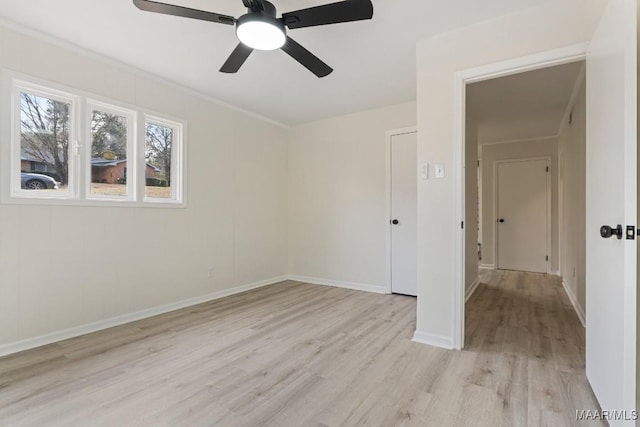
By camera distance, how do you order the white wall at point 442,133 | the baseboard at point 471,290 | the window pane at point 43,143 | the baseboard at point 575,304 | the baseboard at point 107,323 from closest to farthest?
the white wall at point 442,133
the baseboard at point 107,323
the window pane at point 43,143
the baseboard at point 575,304
the baseboard at point 471,290

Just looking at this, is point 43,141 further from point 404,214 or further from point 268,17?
point 404,214

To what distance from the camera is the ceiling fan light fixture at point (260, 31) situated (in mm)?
1712

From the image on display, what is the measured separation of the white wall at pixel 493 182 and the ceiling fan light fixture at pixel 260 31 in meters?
5.35

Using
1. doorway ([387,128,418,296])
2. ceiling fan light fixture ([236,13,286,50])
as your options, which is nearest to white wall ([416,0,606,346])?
ceiling fan light fixture ([236,13,286,50])

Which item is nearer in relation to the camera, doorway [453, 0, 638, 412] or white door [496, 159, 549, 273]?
doorway [453, 0, 638, 412]

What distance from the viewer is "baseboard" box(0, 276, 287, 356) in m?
2.34

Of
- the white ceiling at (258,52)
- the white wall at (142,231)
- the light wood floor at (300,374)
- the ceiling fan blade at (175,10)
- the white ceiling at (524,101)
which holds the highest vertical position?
the white ceiling at (258,52)

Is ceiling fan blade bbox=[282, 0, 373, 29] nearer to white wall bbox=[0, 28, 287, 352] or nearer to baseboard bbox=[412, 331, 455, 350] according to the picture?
white wall bbox=[0, 28, 287, 352]

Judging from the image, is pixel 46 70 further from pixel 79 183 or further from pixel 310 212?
pixel 310 212

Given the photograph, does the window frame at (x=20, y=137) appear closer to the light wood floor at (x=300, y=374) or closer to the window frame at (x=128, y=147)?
the window frame at (x=128, y=147)

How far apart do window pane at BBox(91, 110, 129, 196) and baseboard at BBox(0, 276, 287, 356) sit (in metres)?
1.21

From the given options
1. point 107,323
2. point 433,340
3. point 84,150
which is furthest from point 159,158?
point 433,340

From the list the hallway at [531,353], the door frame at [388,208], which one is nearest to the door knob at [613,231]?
the hallway at [531,353]

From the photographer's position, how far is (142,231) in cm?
314
